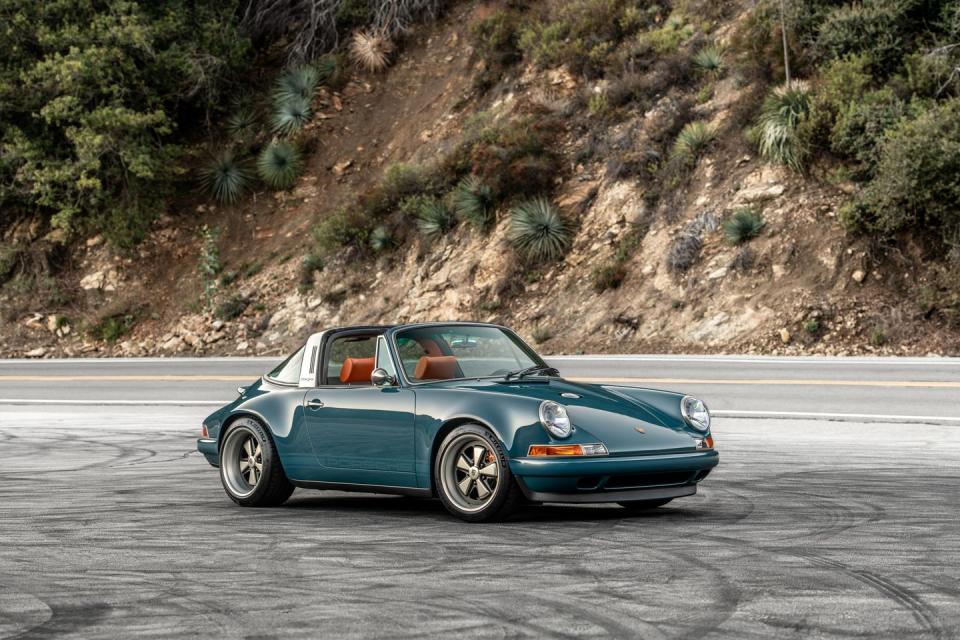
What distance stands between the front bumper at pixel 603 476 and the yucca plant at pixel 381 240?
24.2 metres

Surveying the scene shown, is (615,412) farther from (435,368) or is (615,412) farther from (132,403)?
(132,403)

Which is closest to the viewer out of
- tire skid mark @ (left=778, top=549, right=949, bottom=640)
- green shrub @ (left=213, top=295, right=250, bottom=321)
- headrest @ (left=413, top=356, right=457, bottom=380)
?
tire skid mark @ (left=778, top=549, right=949, bottom=640)

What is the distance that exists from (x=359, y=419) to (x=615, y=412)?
6.00 ft

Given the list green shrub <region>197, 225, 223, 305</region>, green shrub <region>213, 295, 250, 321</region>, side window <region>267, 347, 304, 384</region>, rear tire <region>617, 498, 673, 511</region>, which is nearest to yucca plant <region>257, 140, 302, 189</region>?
green shrub <region>197, 225, 223, 305</region>

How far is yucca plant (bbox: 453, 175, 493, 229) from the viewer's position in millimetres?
30422

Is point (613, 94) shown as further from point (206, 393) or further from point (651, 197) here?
point (206, 393)

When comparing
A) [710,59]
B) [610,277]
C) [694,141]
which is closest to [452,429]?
[610,277]

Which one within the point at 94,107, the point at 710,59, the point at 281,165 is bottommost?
the point at 281,165

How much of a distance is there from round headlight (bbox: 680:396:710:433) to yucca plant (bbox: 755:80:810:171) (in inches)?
735

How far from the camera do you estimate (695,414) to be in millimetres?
8578

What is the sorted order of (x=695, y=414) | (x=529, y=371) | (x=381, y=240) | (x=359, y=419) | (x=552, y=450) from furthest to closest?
(x=381, y=240) → (x=529, y=371) → (x=359, y=419) → (x=695, y=414) → (x=552, y=450)

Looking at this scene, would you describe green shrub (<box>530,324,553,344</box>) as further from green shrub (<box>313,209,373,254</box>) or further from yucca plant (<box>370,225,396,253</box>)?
green shrub (<box>313,209,373,254</box>)

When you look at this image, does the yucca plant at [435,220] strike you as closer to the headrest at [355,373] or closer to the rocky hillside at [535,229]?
the rocky hillside at [535,229]

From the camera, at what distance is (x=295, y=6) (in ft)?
133
